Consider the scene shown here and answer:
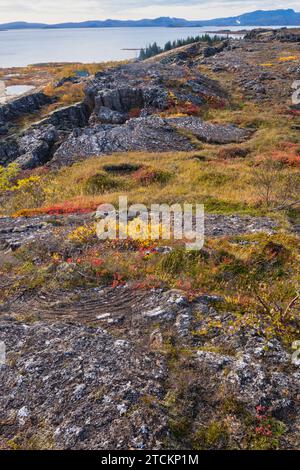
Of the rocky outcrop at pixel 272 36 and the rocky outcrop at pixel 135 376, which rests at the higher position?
the rocky outcrop at pixel 272 36

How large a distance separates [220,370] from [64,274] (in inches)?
269

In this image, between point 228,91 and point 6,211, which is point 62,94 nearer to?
point 228,91

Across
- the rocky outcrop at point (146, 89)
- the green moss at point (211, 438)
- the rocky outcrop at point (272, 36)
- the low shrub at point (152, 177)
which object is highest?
→ the rocky outcrop at point (272, 36)

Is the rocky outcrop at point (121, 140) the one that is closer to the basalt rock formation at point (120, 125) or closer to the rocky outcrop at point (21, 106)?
the basalt rock formation at point (120, 125)

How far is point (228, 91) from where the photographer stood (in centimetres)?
6069

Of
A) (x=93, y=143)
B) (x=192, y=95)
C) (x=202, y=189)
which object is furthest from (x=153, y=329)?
(x=192, y=95)

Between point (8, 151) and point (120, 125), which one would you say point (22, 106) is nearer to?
point (8, 151)

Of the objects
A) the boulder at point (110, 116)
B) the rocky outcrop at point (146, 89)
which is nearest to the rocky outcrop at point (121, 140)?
the boulder at point (110, 116)

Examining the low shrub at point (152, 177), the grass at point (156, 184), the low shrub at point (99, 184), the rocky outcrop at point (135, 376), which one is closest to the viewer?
the rocky outcrop at point (135, 376)

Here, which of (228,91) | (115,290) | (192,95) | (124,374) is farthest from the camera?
(228,91)

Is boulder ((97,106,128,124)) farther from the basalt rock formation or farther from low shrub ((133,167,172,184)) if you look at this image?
low shrub ((133,167,172,184))

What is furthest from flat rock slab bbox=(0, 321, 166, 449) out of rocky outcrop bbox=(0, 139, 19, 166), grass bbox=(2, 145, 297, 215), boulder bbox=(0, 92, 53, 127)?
boulder bbox=(0, 92, 53, 127)

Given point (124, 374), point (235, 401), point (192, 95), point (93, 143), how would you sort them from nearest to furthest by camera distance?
point (235, 401) < point (124, 374) < point (93, 143) < point (192, 95)

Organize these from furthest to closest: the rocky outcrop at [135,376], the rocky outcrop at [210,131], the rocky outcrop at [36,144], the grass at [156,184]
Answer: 1. the rocky outcrop at [210,131]
2. the rocky outcrop at [36,144]
3. the grass at [156,184]
4. the rocky outcrop at [135,376]
